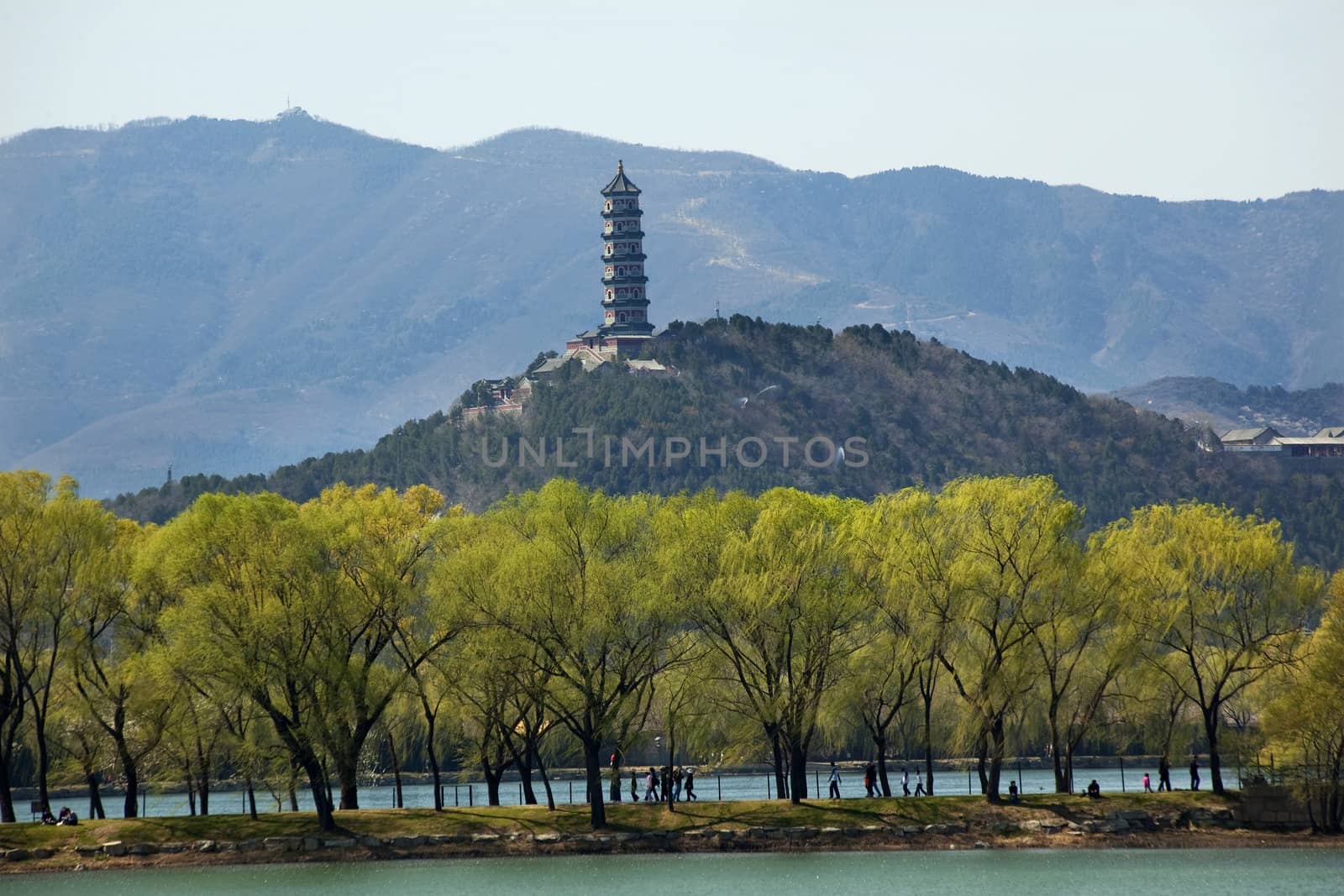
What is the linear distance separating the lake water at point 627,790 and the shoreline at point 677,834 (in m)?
19.6

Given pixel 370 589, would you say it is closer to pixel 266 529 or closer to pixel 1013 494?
pixel 266 529

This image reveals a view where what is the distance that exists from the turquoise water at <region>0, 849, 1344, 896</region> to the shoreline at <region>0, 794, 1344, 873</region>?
0.72 m

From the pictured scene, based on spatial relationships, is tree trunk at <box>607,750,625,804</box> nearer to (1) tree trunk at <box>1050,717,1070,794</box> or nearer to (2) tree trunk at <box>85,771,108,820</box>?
(1) tree trunk at <box>1050,717,1070,794</box>

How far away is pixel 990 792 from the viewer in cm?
7081

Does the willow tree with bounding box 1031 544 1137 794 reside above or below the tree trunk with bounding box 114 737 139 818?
above

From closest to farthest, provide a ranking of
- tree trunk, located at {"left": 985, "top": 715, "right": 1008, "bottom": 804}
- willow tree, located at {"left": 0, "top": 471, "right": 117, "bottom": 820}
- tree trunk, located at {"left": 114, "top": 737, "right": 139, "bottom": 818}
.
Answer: willow tree, located at {"left": 0, "top": 471, "right": 117, "bottom": 820}
tree trunk, located at {"left": 985, "top": 715, "right": 1008, "bottom": 804}
tree trunk, located at {"left": 114, "top": 737, "right": 139, "bottom": 818}

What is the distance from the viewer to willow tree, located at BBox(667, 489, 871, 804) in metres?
70.9

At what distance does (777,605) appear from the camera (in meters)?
71.2

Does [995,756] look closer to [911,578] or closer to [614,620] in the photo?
[911,578]

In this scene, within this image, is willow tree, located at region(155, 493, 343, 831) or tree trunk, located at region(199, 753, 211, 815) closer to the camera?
willow tree, located at region(155, 493, 343, 831)

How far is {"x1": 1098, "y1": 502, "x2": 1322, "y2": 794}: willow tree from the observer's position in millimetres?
71562

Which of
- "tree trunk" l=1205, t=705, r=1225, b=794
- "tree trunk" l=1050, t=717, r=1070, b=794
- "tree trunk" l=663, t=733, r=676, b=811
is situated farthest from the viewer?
"tree trunk" l=1050, t=717, r=1070, b=794

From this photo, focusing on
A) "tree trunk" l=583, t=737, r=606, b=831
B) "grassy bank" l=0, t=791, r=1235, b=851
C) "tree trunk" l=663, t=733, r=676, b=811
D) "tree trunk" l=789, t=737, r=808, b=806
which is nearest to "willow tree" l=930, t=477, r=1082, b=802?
"grassy bank" l=0, t=791, r=1235, b=851

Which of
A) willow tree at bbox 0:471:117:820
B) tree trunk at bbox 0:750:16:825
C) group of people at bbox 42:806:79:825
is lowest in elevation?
group of people at bbox 42:806:79:825
